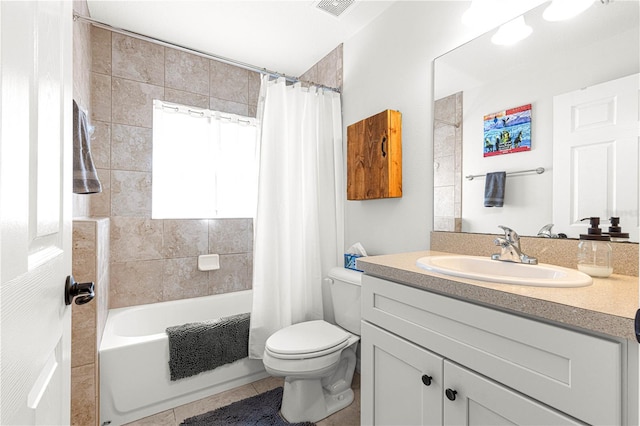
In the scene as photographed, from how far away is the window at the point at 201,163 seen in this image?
2.38m

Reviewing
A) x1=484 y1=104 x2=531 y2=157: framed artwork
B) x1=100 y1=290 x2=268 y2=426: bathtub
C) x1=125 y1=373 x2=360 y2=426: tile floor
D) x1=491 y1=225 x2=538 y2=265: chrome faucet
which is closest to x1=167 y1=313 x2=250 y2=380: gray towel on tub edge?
x1=100 y1=290 x2=268 y2=426: bathtub

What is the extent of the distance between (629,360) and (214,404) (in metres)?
1.90

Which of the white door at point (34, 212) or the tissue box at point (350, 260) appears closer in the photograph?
the white door at point (34, 212)

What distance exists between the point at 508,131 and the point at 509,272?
2.01 ft

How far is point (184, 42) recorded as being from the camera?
7.60 feet

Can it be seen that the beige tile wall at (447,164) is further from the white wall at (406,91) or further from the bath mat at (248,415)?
the bath mat at (248,415)

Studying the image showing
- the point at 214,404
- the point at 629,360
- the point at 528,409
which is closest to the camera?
the point at 629,360

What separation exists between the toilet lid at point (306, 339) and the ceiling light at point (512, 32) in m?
1.65

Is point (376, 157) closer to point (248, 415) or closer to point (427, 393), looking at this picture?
point (427, 393)

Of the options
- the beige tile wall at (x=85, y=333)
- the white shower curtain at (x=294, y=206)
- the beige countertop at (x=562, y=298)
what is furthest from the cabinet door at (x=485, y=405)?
the beige tile wall at (x=85, y=333)

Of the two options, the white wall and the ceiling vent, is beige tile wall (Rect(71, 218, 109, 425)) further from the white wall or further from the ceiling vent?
the ceiling vent

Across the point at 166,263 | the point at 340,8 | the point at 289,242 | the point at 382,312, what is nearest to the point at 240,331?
the point at 289,242

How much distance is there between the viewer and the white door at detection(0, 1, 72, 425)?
0.35 m

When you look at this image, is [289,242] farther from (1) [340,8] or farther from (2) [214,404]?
(1) [340,8]
